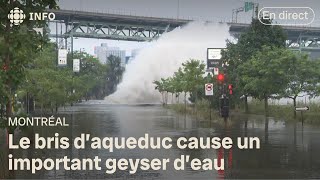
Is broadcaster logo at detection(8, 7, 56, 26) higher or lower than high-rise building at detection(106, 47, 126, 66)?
lower

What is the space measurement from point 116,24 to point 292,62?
17.5 m

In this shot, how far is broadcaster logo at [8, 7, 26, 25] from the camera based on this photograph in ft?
29.0

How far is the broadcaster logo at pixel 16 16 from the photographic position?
8844 millimetres

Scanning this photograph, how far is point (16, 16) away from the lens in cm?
896

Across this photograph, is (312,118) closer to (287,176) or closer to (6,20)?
(287,176)

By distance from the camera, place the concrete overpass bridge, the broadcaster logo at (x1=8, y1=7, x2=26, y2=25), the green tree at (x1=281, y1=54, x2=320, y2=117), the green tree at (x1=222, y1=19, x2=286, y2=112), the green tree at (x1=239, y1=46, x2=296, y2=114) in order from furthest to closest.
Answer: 1. the green tree at (x1=222, y1=19, x2=286, y2=112)
2. the green tree at (x1=239, y1=46, x2=296, y2=114)
3. the green tree at (x1=281, y1=54, x2=320, y2=117)
4. the concrete overpass bridge
5. the broadcaster logo at (x1=8, y1=7, x2=26, y2=25)

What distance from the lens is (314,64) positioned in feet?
99.9

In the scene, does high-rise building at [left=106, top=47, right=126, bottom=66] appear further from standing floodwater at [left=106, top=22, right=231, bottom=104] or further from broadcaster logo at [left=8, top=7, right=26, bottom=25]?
broadcaster logo at [left=8, top=7, right=26, bottom=25]

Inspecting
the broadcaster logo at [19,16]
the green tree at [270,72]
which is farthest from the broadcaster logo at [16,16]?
the green tree at [270,72]

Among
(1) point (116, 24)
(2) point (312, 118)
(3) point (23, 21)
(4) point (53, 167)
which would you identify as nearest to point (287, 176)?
(4) point (53, 167)

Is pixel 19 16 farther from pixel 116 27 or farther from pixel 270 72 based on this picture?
pixel 270 72

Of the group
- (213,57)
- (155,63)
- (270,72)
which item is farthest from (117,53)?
(270,72)

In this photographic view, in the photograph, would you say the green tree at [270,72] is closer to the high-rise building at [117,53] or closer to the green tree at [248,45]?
the green tree at [248,45]

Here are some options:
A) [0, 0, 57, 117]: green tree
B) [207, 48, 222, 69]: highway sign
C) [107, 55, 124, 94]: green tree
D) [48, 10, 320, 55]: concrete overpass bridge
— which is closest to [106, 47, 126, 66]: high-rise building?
[107, 55, 124, 94]: green tree
